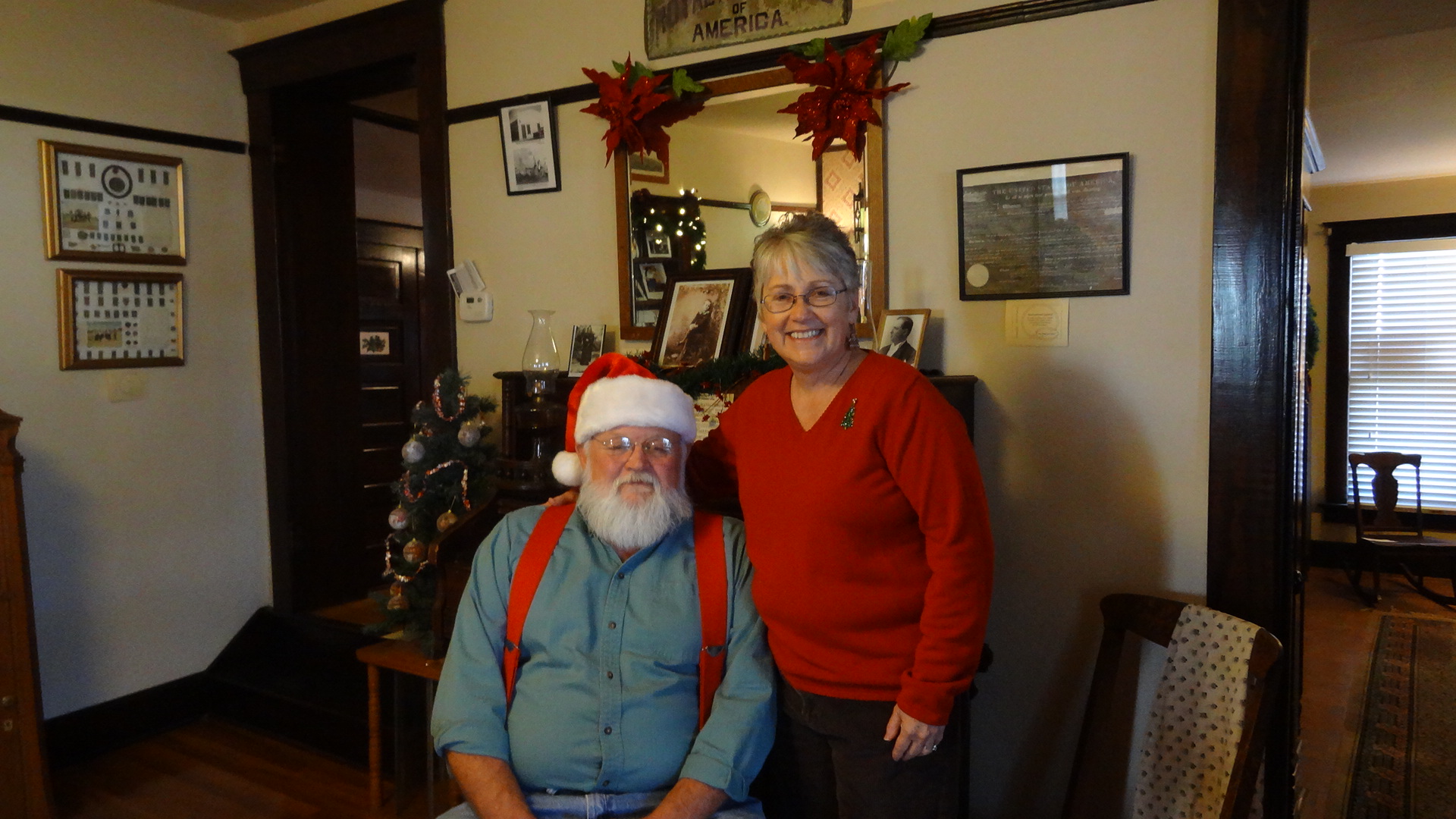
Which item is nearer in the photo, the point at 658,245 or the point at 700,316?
the point at 700,316

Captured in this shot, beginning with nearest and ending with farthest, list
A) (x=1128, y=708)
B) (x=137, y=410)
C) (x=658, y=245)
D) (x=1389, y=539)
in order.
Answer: (x=1128, y=708) → (x=658, y=245) → (x=137, y=410) → (x=1389, y=539)

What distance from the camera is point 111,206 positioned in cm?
336

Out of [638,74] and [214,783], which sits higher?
[638,74]

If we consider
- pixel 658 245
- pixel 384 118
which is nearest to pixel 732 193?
pixel 658 245

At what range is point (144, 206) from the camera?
344cm

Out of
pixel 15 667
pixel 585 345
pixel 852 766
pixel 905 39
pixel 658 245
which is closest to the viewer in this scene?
pixel 852 766

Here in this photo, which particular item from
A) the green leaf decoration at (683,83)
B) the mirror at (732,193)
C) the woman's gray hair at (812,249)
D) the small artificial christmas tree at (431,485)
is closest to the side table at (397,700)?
the small artificial christmas tree at (431,485)

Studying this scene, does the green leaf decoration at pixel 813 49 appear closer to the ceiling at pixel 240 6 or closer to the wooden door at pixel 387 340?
the ceiling at pixel 240 6

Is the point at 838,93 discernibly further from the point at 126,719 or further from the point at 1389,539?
the point at 1389,539

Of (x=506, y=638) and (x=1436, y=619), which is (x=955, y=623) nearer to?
(x=506, y=638)

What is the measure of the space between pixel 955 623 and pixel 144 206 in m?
3.45

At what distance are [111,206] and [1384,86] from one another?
5.40 m

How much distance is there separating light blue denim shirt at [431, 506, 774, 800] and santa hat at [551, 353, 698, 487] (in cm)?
22

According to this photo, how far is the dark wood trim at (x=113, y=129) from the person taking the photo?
3.12m
